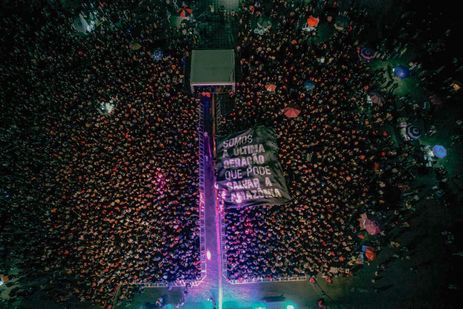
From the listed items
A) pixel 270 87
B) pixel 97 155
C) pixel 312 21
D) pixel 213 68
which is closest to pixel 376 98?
pixel 270 87

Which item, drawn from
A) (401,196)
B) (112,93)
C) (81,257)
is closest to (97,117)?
(112,93)

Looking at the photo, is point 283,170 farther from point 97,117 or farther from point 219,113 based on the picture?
point 97,117

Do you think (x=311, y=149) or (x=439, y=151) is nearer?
(x=439, y=151)

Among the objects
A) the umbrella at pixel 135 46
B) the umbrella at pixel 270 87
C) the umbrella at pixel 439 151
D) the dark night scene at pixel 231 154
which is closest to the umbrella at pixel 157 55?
the dark night scene at pixel 231 154

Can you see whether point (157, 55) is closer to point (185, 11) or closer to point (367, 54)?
point (185, 11)

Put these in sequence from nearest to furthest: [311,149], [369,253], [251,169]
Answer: [369,253], [251,169], [311,149]
